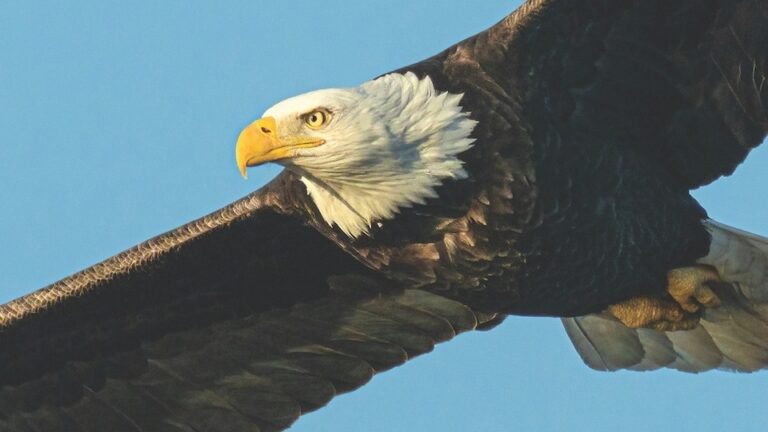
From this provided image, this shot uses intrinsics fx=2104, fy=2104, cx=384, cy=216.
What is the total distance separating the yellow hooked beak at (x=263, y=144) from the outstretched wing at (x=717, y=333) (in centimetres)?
257

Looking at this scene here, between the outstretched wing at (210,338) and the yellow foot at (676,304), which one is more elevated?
the outstretched wing at (210,338)

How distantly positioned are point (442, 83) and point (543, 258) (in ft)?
3.33

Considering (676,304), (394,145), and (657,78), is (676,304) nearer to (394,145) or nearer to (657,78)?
(657,78)

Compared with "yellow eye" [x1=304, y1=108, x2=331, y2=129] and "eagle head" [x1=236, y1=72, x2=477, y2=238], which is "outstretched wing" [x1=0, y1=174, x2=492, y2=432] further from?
"yellow eye" [x1=304, y1=108, x2=331, y2=129]

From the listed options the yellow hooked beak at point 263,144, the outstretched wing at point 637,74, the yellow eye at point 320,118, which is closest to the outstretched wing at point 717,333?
the outstretched wing at point 637,74

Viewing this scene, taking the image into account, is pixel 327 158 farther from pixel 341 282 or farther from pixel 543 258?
pixel 341 282

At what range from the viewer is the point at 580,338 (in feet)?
40.8

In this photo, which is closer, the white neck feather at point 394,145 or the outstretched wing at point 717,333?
the white neck feather at point 394,145

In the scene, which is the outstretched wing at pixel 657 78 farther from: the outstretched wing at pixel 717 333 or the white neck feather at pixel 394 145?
the outstretched wing at pixel 717 333

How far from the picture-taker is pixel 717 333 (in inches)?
476

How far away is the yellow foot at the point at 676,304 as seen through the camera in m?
11.5

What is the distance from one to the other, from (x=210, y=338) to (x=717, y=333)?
115 inches

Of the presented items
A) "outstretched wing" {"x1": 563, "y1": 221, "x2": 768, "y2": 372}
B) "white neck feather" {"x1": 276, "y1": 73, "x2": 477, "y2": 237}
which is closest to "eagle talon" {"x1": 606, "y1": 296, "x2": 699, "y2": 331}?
"outstretched wing" {"x1": 563, "y1": 221, "x2": 768, "y2": 372}

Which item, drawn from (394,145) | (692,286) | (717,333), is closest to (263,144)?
(394,145)
